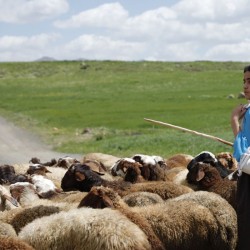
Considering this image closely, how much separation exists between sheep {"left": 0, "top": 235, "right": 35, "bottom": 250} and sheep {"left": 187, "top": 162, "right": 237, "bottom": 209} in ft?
13.8

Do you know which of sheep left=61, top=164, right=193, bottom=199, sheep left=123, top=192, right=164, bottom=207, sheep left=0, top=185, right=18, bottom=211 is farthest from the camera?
sheep left=61, top=164, right=193, bottom=199

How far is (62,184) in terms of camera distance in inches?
473

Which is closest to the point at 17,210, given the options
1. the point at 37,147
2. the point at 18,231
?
the point at 18,231

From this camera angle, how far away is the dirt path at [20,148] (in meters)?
26.4

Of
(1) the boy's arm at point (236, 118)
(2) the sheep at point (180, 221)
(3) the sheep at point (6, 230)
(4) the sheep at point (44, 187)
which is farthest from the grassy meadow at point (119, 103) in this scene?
(1) the boy's arm at point (236, 118)

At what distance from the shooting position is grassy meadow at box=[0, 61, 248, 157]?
30.7 meters

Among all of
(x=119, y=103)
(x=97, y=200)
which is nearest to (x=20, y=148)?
(x=97, y=200)

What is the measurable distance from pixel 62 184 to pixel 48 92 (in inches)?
2533

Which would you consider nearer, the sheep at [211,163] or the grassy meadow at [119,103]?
the sheep at [211,163]

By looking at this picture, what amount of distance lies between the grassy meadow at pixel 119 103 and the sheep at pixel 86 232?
17525 millimetres

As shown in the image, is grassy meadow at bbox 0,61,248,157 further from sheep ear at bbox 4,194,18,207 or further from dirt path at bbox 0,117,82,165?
sheep ear at bbox 4,194,18,207

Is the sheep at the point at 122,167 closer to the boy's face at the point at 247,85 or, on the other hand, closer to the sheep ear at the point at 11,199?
the sheep ear at the point at 11,199

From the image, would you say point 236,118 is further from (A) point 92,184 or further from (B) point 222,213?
(A) point 92,184

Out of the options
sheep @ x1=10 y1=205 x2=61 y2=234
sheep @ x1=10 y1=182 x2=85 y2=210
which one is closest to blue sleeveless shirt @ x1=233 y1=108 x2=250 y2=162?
sheep @ x1=10 y1=205 x2=61 y2=234
